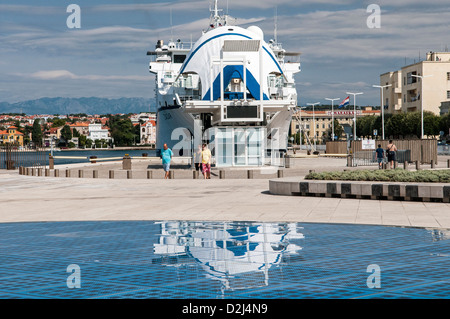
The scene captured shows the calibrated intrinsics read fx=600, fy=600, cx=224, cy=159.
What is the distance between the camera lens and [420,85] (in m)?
99.3

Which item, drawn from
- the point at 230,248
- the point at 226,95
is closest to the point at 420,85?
the point at 226,95

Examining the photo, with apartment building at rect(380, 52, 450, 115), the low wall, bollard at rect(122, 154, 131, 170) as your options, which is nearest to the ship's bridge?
bollard at rect(122, 154, 131, 170)

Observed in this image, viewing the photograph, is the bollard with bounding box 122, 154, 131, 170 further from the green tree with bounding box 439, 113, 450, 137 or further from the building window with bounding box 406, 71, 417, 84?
the building window with bounding box 406, 71, 417, 84

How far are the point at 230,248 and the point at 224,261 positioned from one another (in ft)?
3.50

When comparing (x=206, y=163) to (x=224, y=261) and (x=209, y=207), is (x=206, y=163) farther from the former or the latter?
(x=224, y=261)

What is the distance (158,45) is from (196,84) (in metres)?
14.8

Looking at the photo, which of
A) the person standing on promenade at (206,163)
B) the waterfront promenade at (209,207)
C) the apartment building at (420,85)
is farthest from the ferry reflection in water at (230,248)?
the apartment building at (420,85)

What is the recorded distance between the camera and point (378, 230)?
1108 cm

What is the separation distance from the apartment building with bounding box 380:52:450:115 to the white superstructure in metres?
38.2

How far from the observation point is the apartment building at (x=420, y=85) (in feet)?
326

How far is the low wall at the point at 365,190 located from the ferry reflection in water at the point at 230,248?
5153 millimetres

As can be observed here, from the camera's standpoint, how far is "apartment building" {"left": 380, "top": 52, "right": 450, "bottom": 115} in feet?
326

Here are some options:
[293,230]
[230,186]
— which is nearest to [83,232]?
[293,230]

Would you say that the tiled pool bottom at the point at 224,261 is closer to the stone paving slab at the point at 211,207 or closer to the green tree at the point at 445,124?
the stone paving slab at the point at 211,207
